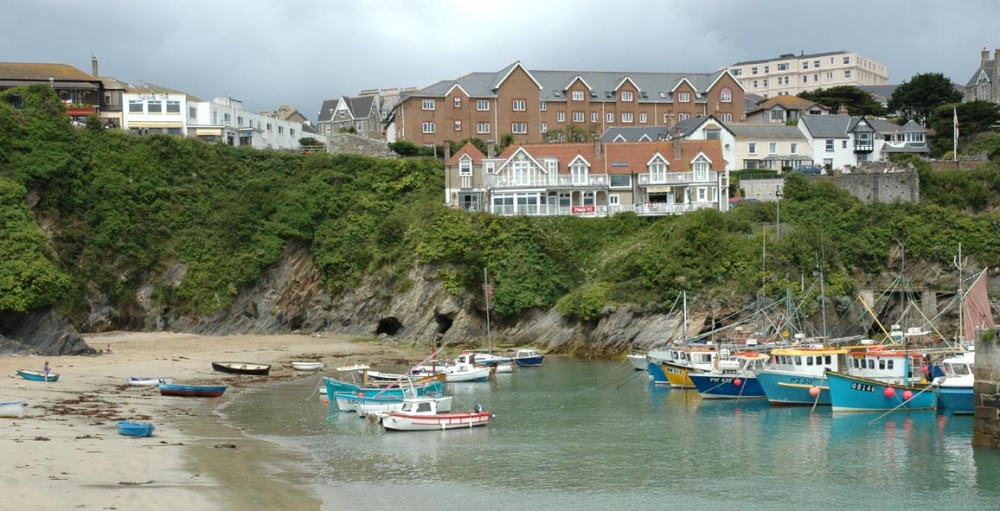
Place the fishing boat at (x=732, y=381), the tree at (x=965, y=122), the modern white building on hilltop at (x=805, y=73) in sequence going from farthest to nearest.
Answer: the modern white building on hilltop at (x=805, y=73), the tree at (x=965, y=122), the fishing boat at (x=732, y=381)

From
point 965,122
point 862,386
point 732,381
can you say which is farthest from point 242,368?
point 965,122

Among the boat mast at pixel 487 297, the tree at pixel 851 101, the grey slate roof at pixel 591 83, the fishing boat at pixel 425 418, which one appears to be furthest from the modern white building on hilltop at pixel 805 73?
the fishing boat at pixel 425 418

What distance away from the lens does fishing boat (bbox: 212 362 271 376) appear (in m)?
55.6

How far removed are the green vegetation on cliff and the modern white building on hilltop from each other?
7324 cm

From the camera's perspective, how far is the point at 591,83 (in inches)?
3910

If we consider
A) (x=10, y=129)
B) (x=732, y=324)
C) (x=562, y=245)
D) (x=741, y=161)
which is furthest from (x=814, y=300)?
(x=10, y=129)

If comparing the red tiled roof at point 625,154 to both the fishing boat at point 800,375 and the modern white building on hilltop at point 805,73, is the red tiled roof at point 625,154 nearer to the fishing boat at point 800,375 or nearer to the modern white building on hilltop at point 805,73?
the fishing boat at point 800,375

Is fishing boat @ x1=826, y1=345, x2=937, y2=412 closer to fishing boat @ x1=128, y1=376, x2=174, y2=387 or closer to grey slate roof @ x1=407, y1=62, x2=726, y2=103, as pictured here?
fishing boat @ x1=128, y1=376, x2=174, y2=387

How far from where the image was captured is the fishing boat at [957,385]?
142 feet

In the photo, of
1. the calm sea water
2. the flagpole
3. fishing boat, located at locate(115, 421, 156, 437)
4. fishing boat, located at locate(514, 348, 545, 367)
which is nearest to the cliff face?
fishing boat, located at locate(514, 348, 545, 367)

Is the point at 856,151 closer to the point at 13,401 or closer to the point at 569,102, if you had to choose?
the point at 569,102

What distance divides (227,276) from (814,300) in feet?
123

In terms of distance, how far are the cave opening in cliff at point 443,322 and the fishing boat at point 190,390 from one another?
2378 cm

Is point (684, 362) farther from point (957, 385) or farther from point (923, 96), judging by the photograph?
point (923, 96)
